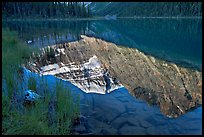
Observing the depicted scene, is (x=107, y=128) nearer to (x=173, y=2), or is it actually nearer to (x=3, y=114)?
(x=3, y=114)

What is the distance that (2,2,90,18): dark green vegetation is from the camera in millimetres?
113231

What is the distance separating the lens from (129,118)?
1195 cm

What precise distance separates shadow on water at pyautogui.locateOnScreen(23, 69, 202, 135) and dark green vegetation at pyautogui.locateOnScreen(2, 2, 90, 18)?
98917 millimetres

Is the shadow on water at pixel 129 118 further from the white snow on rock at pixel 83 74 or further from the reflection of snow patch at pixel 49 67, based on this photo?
the reflection of snow patch at pixel 49 67

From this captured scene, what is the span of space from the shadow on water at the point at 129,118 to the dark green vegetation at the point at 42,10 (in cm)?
9892

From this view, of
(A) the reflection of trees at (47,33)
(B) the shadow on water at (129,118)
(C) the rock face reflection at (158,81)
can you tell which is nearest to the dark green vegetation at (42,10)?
(A) the reflection of trees at (47,33)

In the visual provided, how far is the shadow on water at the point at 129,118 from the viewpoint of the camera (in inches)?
423

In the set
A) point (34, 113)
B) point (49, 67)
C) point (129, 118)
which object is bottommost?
point (49, 67)

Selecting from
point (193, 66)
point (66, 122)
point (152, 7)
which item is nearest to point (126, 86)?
point (66, 122)

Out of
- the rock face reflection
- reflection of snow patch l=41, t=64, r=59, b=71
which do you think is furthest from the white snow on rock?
the rock face reflection

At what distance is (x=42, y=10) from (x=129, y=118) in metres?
131

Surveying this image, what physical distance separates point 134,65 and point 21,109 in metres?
16.3

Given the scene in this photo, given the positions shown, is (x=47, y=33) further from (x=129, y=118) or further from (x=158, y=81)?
(x=129, y=118)

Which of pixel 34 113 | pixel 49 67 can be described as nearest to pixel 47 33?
pixel 49 67
